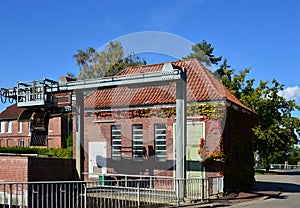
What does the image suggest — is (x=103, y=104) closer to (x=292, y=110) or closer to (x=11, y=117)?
(x=292, y=110)

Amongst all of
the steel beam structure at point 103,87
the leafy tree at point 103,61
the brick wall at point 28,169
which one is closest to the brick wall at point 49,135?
the leafy tree at point 103,61

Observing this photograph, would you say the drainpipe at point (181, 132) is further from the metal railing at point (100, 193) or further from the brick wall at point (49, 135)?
the brick wall at point (49, 135)

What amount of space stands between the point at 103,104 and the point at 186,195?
29.4ft

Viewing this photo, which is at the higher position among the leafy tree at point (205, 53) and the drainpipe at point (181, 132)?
the leafy tree at point (205, 53)

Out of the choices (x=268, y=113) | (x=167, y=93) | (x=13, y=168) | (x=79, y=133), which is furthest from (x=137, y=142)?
(x=268, y=113)

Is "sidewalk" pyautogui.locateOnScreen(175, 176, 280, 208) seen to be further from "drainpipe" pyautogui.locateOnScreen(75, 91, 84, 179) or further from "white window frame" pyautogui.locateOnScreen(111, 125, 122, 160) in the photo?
"drainpipe" pyautogui.locateOnScreen(75, 91, 84, 179)

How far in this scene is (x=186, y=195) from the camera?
14.4 meters

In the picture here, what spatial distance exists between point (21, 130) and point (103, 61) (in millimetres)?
16796

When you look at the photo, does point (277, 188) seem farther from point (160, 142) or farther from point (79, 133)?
point (79, 133)

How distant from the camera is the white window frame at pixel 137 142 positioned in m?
20.1

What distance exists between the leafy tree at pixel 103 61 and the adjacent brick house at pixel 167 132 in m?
16.0

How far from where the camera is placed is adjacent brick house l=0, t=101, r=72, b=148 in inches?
1732

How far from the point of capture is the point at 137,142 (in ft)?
66.6

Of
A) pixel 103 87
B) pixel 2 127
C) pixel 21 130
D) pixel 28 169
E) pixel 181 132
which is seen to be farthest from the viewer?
pixel 2 127
